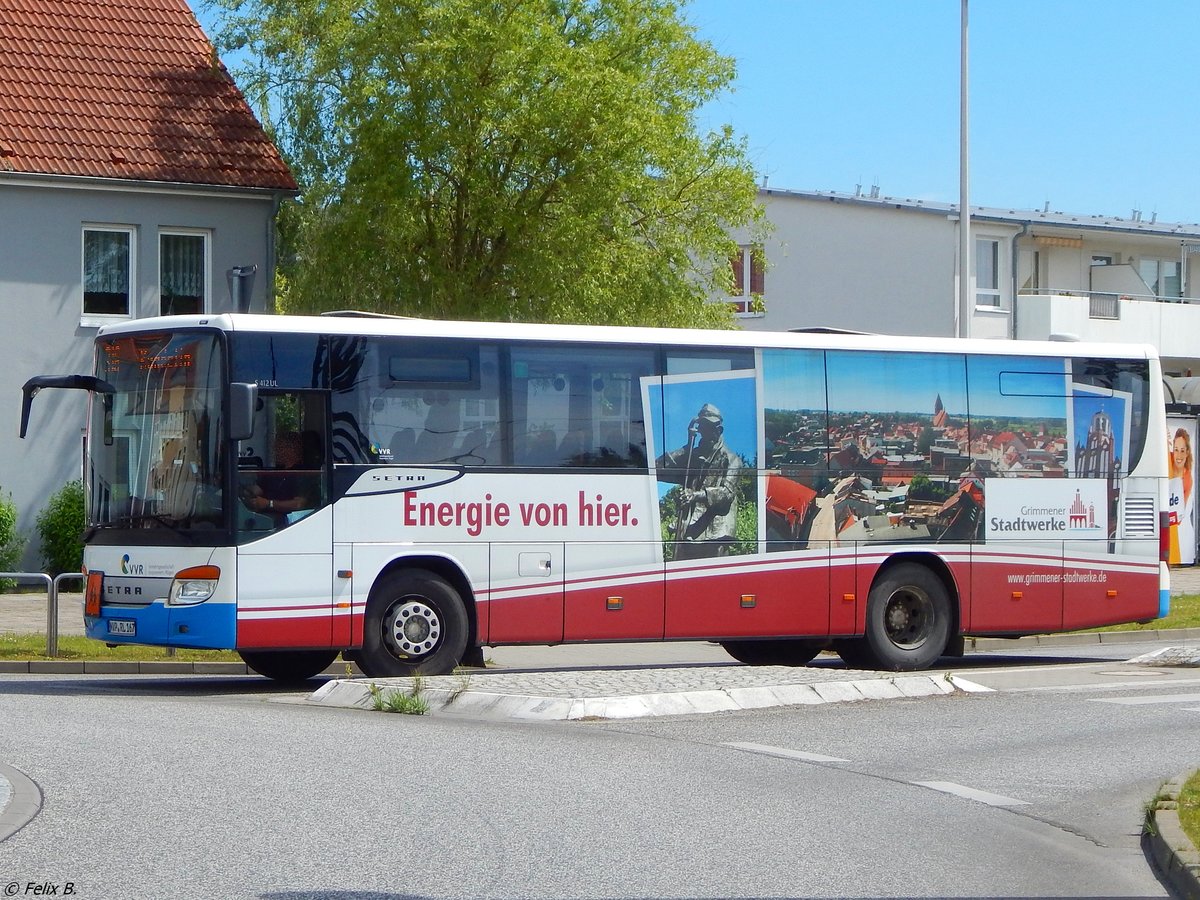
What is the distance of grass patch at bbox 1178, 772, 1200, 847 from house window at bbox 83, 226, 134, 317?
24134 mm

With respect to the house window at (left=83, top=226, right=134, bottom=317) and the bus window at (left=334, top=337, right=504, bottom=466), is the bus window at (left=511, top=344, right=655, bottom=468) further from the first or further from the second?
the house window at (left=83, top=226, right=134, bottom=317)

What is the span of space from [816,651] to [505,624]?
462cm

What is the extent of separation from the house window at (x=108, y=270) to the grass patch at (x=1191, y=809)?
24134 millimetres

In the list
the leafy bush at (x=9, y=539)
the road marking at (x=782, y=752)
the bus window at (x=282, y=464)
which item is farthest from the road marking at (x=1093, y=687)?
the leafy bush at (x=9, y=539)

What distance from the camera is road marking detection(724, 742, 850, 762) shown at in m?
11.6

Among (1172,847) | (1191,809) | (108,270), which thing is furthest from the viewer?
(108,270)

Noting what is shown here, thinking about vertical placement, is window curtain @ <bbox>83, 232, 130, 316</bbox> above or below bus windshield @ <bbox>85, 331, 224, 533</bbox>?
above

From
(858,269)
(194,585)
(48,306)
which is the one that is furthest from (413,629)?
(858,269)

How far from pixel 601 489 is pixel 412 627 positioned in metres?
2.21

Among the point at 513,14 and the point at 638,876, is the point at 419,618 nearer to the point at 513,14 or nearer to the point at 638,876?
the point at 638,876

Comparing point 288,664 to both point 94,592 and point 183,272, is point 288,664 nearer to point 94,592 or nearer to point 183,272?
point 94,592

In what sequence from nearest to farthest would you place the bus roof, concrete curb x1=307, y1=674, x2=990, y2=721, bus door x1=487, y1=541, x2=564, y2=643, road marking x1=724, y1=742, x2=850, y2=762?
road marking x1=724, y1=742, x2=850, y2=762, concrete curb x1=307, y1=674, x2=990, y2=721, the bus roof, bus door x1=487, y1=541, x2=564, y2=643

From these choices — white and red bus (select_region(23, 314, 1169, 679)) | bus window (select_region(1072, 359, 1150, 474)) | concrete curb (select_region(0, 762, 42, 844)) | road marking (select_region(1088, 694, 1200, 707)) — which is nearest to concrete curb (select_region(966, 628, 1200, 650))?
white and red bus (select_region(23, 314, 1169, 679))

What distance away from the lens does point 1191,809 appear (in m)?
9.06
